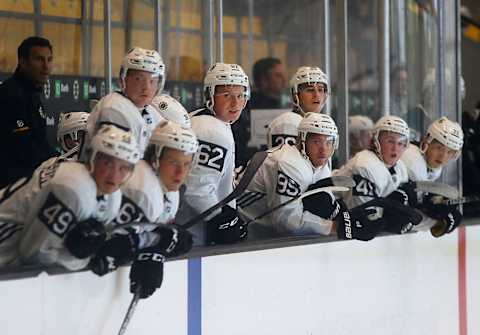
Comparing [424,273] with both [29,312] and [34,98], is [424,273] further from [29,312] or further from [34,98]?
[29,312]

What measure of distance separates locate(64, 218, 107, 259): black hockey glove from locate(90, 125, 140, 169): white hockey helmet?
15 centimetres

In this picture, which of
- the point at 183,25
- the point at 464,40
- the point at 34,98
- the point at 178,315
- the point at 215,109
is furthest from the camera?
the point at 464,40

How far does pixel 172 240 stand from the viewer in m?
2.77

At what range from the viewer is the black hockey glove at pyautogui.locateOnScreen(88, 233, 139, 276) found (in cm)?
261

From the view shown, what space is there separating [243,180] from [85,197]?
742mm

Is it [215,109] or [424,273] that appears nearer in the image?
[215,109]

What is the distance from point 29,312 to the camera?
2.50m

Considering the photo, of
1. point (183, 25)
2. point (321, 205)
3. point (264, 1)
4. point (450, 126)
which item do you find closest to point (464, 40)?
point (264, 1)

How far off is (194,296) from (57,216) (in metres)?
0.60

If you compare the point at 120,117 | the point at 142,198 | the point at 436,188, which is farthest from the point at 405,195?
the point at 142,198

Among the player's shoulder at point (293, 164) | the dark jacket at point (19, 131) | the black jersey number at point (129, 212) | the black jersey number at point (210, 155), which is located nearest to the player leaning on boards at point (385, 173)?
the player's shoulder at point (293, 164)

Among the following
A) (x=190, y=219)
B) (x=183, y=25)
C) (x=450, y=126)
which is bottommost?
(x=190, y=219)

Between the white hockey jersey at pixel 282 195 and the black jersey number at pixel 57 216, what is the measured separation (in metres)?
1.11

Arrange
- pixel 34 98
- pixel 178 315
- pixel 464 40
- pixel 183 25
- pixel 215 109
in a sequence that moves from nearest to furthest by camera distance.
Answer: pixel 178 315 → pixel 215 109 → pixel 34 98 → pixel 183 25 → pixel 464 40
